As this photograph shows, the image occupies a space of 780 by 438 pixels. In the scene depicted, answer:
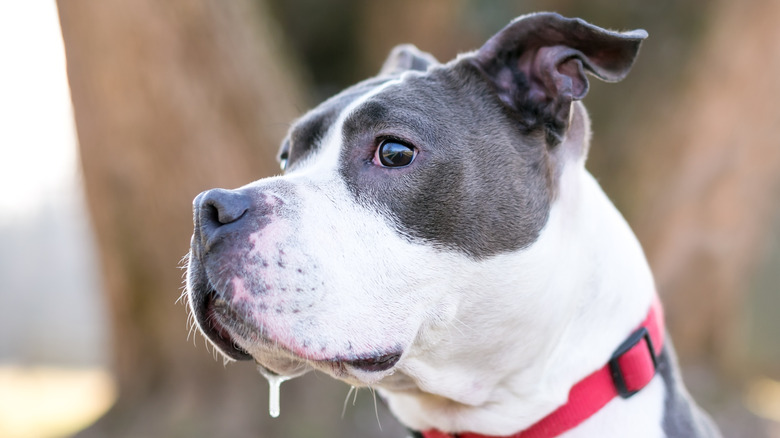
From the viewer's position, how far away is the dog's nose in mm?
2412

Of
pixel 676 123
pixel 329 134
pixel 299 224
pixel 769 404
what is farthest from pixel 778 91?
pixel 299 224

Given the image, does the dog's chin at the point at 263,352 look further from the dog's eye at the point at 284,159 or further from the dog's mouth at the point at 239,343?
the dog's eye at the point at 284,159

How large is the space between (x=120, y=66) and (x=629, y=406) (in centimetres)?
427

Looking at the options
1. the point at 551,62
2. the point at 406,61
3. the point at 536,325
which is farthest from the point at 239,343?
the point at 406,61

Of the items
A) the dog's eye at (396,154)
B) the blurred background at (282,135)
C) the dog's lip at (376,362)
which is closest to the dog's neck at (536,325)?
the dog's lip at (376,362)

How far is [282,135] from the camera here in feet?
20.5

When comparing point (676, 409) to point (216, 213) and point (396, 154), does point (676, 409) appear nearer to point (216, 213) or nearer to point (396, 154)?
point (396, 154)

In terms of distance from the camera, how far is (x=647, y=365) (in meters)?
2.82

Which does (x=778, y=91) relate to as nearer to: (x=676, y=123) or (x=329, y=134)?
(x=676, y=123)

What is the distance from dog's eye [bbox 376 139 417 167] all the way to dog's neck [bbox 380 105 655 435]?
45 centimetres

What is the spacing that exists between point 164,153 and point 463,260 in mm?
3652

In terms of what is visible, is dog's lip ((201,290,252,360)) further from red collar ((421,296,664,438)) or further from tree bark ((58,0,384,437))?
tree bark ((58,0,384,437))

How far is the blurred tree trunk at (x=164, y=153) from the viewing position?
5.52 metres

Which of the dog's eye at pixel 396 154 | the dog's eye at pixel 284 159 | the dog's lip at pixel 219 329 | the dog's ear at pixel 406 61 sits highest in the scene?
the dog's ear at pixel 406 61
